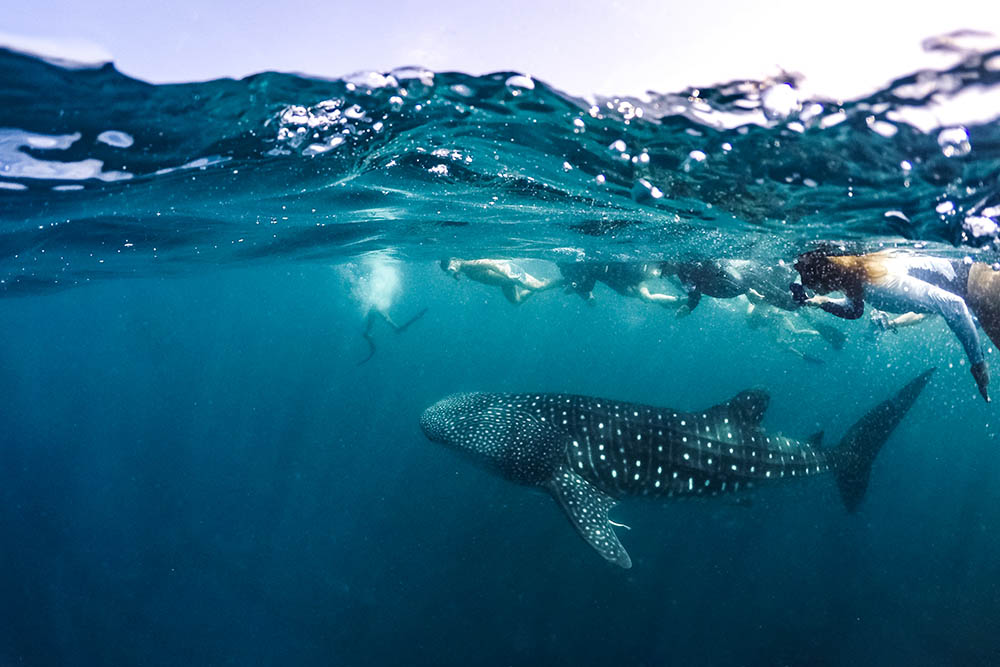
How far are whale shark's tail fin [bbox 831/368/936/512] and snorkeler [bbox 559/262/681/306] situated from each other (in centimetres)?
1028

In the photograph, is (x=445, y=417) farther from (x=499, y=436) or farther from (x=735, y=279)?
(x=735, y=279)

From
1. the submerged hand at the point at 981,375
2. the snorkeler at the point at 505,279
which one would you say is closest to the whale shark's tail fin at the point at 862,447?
the submerged hand at the point at 981,375

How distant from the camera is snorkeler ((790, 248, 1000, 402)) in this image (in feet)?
23.6

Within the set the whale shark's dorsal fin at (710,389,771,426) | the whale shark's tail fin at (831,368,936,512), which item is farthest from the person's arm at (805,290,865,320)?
the whale shark's tail fin at (831,368,936,512)

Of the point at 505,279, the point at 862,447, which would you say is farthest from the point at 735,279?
the point at 505,279

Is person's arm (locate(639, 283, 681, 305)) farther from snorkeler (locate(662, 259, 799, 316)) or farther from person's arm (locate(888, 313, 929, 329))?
person's arm (locate(888, 313, 929, 329))

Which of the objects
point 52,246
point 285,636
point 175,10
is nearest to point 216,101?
point 175,10

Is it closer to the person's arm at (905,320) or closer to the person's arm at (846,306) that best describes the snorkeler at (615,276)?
the person's arm at (905,320)

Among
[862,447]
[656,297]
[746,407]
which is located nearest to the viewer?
[746,407]

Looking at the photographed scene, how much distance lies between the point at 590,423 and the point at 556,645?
256 inches

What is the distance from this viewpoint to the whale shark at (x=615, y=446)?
8.07 meters

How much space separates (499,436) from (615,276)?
14.4 meters

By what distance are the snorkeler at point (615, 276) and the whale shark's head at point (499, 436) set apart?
1142 centimetres

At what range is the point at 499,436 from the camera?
820 centimetres
